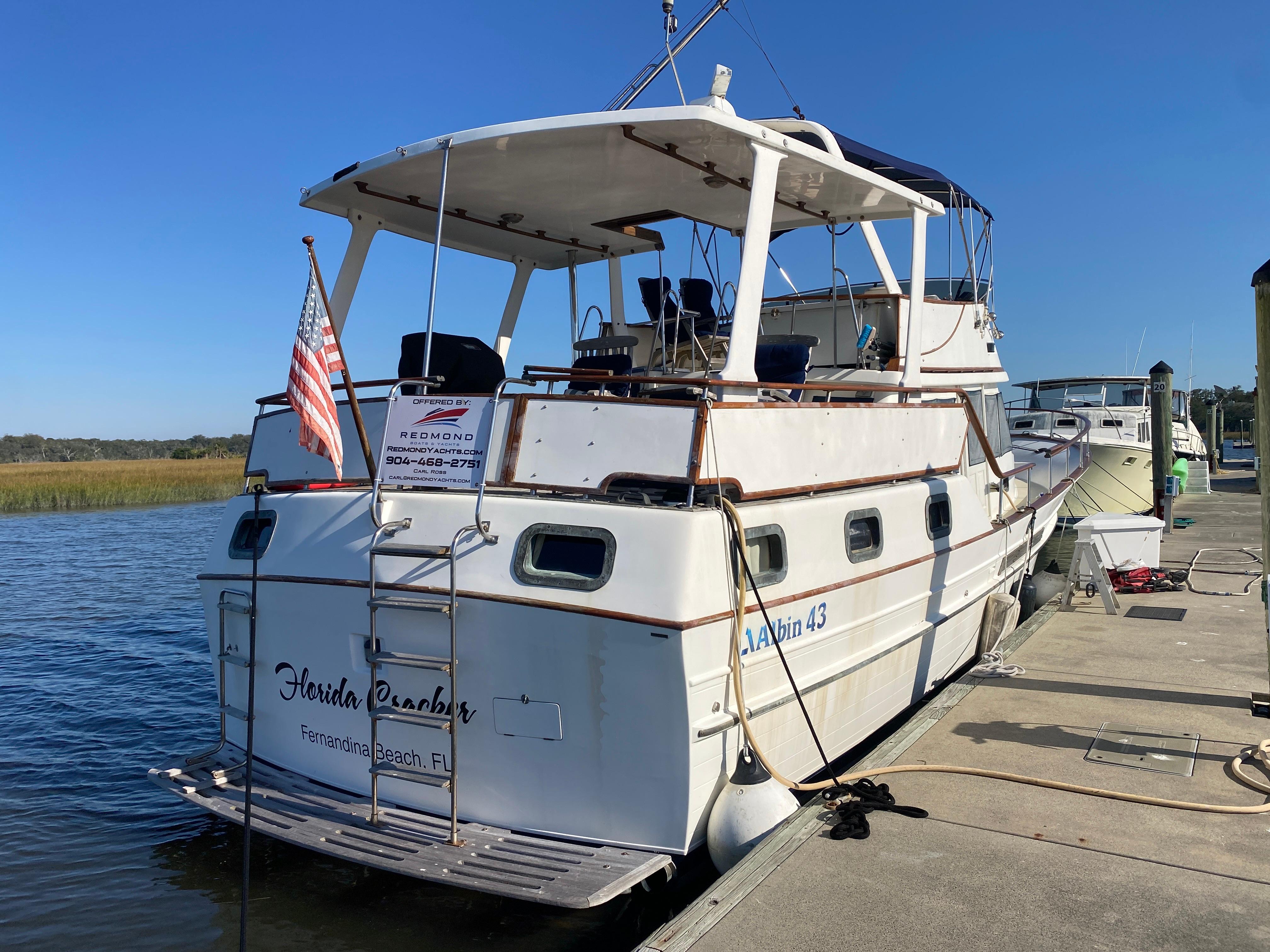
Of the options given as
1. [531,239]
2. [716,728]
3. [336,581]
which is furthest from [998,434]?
[336,581]

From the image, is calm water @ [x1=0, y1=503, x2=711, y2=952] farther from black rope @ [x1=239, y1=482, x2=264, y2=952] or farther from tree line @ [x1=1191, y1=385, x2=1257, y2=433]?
tree line @ [x1=1191, y1=385, x2=1257, y2=433]

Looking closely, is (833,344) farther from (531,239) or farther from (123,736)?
(123,736)

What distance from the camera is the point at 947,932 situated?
145 inches

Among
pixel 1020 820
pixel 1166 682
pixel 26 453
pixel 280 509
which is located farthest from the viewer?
pixel 26 453

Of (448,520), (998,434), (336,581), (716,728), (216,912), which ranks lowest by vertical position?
(216,912)

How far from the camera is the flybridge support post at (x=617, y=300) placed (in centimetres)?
830

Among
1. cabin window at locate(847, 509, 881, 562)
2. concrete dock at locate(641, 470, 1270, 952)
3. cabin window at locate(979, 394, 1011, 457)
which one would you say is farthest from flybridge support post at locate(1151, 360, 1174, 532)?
cabin window at locate(847, 509, 881, 562)

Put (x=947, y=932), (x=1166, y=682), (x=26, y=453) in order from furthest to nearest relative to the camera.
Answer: (x=26, y=453)
(x=1166, y=682)
(x=947, y=932)

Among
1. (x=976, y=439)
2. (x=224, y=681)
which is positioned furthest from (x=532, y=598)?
(x=976, y=439)

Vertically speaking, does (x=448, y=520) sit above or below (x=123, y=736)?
above

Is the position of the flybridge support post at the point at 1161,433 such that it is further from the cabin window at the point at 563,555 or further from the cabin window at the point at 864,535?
the cabin window at the point at 563,555

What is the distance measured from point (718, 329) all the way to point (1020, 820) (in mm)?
5426

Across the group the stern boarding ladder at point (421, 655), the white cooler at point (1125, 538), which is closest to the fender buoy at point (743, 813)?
the stern boarding ladder at point (421, 655)

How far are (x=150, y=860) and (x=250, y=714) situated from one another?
2.98 metres
